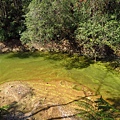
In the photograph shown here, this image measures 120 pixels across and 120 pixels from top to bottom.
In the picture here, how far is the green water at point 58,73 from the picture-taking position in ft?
31.3

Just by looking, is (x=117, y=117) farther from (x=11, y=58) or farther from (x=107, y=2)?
(x=11, y=58)

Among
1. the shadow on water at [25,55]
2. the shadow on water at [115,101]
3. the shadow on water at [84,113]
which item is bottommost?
the shadow on water at [115,101]

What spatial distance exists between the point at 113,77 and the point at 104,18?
322cm

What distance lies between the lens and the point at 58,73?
34.8 feet

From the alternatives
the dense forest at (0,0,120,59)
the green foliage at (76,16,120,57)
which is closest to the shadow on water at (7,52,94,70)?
the dense forest at (0,0,120,59)

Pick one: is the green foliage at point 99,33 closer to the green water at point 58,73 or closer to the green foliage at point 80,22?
the green foliage at point 80,22

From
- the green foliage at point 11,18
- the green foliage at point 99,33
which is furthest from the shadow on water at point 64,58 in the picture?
the green foliage at point 11,18

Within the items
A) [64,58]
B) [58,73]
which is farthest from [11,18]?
[58,73]

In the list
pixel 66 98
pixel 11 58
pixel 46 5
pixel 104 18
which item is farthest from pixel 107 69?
pixel 11 58

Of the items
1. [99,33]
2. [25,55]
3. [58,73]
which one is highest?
[99,33]

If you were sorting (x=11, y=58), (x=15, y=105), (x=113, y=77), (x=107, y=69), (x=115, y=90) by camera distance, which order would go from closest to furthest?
(x=15, y=105), (x=115, y=90), (x=113, y=77), (x=107, y=69), (x=11, y=58)

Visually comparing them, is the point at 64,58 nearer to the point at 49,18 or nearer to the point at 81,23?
the point at 81,23

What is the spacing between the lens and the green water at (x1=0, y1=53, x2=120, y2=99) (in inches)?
376

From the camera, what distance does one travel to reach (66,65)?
11508mm
